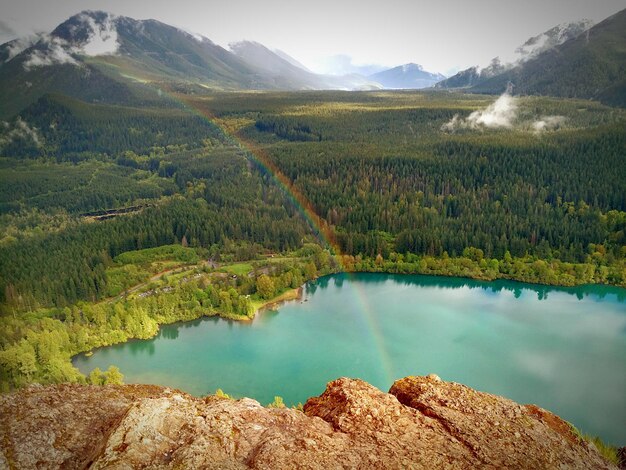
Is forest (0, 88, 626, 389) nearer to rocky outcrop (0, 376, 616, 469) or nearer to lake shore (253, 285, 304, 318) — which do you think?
lake shore (253, 285, 304, 318)

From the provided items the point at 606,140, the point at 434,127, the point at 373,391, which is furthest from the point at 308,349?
the point at 434,127

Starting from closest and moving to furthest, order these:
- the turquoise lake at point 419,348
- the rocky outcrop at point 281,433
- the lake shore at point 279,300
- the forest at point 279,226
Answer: the rocky outcrop at point 281,433 < the turquoise lake at point 419,348 < the forest at point 279,226 < the lake shore at point 279,300

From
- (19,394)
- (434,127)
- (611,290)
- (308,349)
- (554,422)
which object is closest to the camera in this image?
(19,394)

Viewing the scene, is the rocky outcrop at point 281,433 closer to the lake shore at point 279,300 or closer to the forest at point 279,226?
the forest at point 279,226

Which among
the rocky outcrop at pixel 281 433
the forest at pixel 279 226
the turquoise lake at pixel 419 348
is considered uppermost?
the rocky outcrop at pixel 281 433

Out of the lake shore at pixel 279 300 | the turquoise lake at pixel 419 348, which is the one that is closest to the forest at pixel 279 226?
the lake shore at pixel 279 300

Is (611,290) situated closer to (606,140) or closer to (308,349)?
(308,349)
